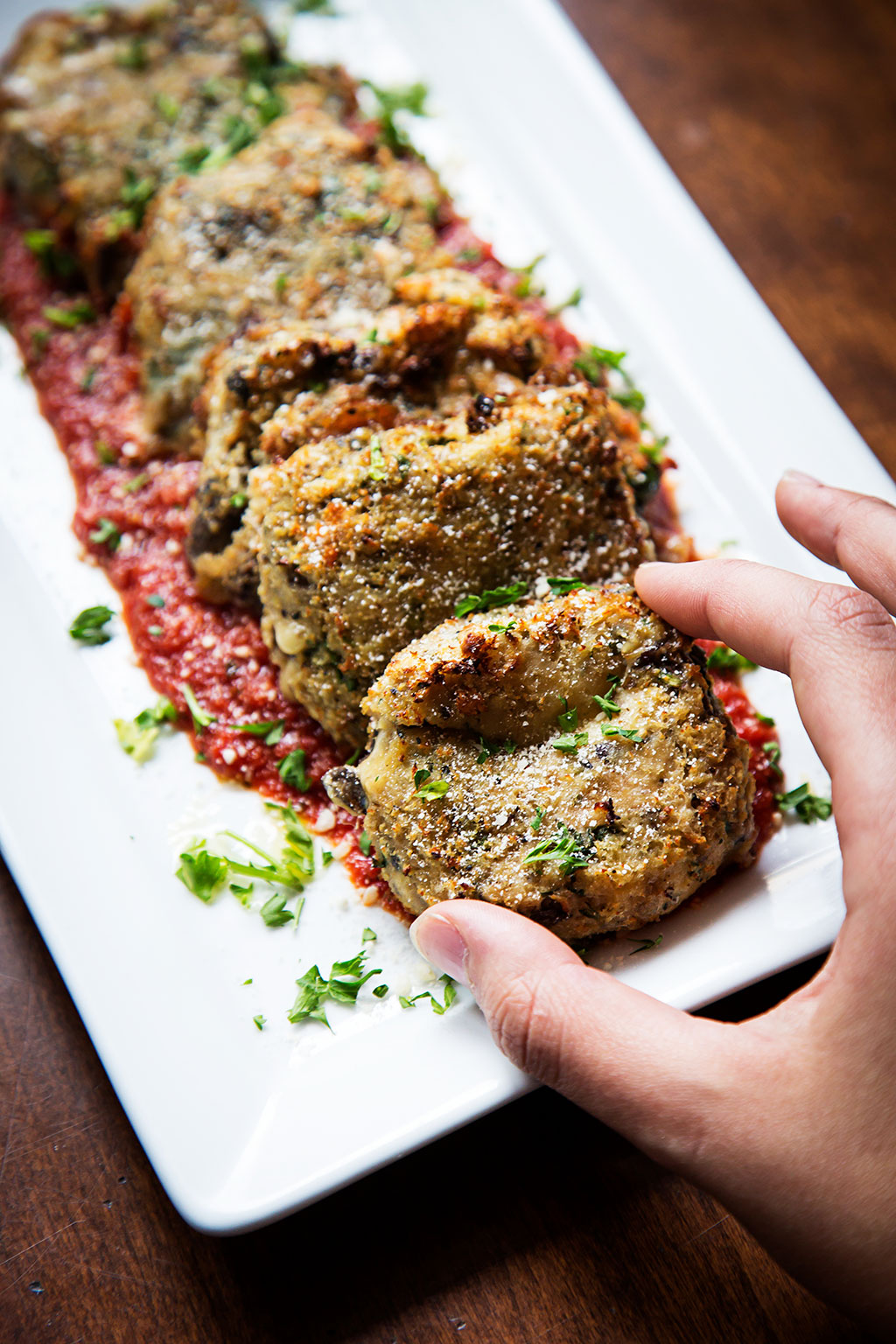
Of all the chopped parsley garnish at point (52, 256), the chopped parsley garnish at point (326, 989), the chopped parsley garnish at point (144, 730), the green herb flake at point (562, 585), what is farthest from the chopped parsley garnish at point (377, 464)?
the chopped parsley garnish at point (52, 256)

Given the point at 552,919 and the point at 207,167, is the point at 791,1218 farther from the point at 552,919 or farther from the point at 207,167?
the point at 207,167

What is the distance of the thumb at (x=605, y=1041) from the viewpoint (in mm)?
2881

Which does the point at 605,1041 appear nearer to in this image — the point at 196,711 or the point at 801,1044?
the point at 801,1044

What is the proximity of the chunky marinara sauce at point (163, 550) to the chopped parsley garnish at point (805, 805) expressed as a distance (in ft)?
0.18

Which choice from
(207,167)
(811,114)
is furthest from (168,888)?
(811,114)

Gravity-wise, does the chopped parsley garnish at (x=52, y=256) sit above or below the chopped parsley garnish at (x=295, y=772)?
above

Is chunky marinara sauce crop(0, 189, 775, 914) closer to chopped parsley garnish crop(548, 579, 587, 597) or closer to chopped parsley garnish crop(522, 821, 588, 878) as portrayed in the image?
chopped parsley garnish crop(522, 821, 588, 878)

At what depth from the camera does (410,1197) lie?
3807 millimetres

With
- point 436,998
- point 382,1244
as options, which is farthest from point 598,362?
point 382,1244

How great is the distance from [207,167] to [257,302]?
3.00 ft

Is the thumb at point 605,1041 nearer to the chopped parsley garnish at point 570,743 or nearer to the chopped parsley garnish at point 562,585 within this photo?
the chopped parsley garnish at point 570,743

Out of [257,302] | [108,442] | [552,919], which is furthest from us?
[108,442]

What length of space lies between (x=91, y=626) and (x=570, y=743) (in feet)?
7.01

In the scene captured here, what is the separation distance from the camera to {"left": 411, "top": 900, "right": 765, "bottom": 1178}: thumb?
2.88 metres
